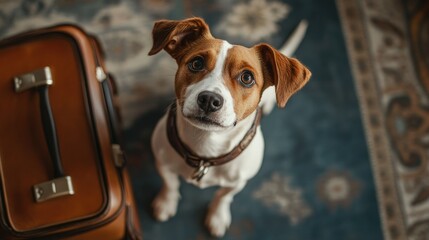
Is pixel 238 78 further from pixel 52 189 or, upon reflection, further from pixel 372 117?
pixel 372 117

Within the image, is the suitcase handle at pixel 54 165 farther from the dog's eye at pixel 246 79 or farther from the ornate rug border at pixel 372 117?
the ornate rug border at pixel 372 117

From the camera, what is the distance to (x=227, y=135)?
1.30 meters

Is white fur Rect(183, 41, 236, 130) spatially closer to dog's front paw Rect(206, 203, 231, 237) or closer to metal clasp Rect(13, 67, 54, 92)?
metal clasp Rect(13, 67, 54, 92)

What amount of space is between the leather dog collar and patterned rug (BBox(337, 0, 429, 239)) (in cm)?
89

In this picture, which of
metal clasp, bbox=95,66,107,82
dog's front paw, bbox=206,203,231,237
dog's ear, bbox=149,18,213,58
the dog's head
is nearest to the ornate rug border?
dog's front paw, bbox=206,203,231,237

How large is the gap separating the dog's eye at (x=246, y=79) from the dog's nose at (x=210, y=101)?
11cm

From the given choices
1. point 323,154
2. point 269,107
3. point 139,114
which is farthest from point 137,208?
point 323,154

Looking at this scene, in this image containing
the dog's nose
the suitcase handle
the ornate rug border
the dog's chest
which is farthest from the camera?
the ornate rug border

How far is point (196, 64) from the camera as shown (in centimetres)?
119

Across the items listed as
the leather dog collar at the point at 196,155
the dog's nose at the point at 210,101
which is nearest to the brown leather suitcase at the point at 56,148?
the leather dog collar at the point at 196,155

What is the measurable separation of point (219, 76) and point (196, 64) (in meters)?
0.08

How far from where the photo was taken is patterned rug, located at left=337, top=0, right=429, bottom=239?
1.93 meters

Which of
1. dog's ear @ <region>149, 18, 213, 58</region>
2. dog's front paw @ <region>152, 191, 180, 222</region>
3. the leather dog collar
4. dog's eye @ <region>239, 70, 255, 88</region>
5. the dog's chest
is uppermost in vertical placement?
dog's ear @ <region>149, 18, 213, 58</region>

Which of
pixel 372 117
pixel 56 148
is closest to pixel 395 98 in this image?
pixel 372 117
